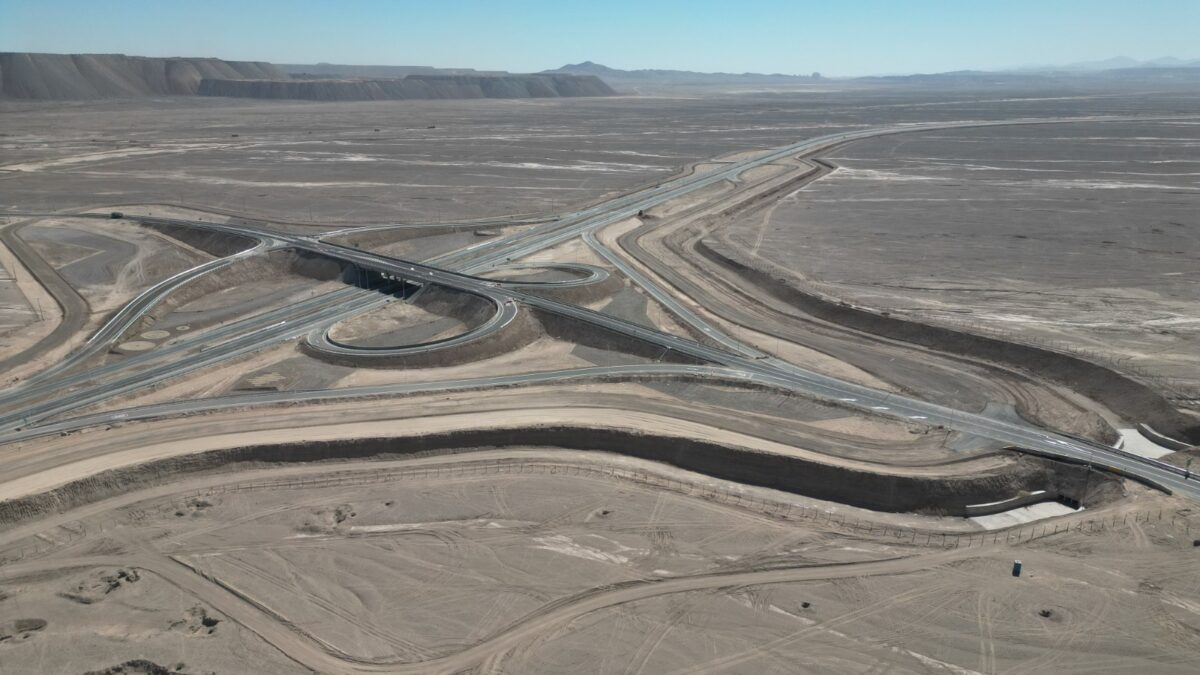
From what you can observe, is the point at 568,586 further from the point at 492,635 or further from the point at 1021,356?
the point at 1021,356

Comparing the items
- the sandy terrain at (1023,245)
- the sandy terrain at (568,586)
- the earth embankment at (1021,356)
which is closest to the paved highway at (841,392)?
the sandy terrain at (568,586)

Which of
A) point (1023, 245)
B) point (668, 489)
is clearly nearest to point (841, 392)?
point (668, 489)

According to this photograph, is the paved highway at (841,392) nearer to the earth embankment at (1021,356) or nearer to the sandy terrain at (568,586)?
the sandy terrain at (568,586)

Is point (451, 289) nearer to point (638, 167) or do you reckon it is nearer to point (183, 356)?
point (183, 356)

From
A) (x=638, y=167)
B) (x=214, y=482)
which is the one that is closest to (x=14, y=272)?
(x=214, y=482)

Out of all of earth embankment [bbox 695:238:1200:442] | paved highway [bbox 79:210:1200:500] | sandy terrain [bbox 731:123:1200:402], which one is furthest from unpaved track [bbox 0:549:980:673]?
sandy terrain [bbox 731:123:1200:402]
